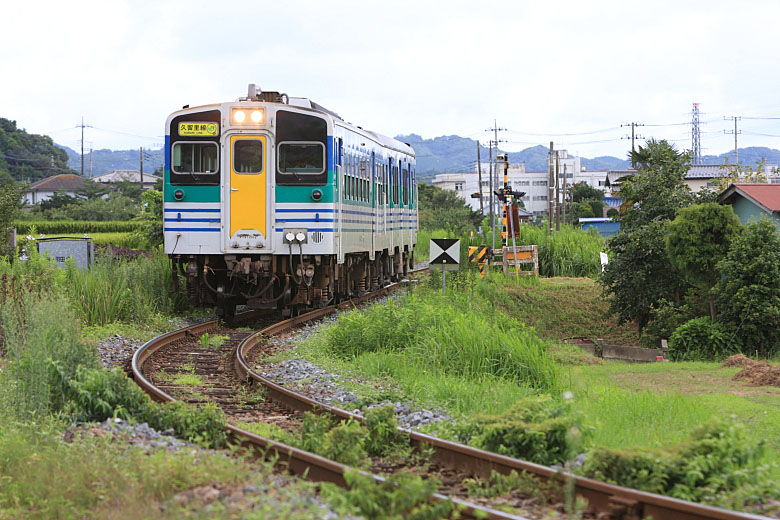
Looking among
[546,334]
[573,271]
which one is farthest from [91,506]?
[573,271]

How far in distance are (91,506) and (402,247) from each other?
1958 cm

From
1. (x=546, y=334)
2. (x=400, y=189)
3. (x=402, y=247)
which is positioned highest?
(x=400, y=189)

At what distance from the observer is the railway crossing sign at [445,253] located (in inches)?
632

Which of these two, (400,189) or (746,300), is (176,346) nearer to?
(746,300)

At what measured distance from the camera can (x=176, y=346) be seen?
13023 mm

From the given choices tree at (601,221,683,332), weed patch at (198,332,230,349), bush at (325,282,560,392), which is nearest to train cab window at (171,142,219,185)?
weed patch at (198,332,230,349)

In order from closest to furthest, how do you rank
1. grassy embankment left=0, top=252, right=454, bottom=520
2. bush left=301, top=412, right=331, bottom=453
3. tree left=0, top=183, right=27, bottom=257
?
1. grassy embankment left=0, top=252, right=454, bottom=520
2. bush left=301, top=412, right=331, bottom=453
3. tree left=0, top=183, right=27, bottom=257

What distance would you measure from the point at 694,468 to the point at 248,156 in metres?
10.5

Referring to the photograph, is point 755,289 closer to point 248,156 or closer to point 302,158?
point 302,158

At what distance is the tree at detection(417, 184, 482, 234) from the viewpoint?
56.3m

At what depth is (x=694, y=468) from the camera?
19.1 ft

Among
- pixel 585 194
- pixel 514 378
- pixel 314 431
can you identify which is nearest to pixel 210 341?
pixel 514 378

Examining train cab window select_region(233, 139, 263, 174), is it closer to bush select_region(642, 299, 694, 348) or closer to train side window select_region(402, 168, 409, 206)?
bush select_region(642, 299, 694, 348)

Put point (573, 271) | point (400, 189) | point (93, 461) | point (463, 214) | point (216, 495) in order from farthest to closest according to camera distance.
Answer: point (463, 214), point (573, 271), point (400, 189), point (93, 461), point (216, 495)
